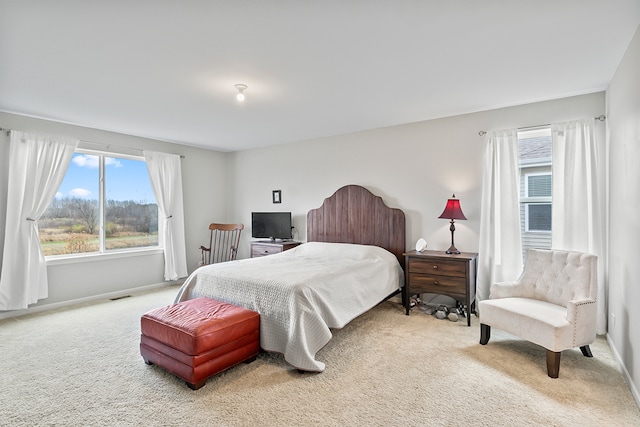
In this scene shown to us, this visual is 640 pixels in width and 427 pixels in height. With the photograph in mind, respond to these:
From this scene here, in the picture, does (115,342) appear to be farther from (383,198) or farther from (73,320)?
(383,198)

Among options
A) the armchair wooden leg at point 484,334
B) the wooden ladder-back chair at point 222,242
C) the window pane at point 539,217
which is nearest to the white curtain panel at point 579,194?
the window pane at point 539,217

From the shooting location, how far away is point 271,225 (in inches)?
223

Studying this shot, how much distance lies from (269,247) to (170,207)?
5.97ft

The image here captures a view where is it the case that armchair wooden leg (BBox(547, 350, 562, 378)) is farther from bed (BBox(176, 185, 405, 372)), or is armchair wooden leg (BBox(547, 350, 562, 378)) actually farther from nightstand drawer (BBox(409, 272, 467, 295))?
bed (BBox(176, 185, 405, 372))

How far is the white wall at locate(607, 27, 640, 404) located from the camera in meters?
2.22

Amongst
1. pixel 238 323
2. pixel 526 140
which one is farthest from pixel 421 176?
pixel 238 323

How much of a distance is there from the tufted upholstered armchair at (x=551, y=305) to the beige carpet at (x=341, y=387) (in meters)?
0.23

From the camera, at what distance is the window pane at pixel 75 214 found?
433 centimetres

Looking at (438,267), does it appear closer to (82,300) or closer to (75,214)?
(82,300)

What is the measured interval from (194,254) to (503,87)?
5357mm

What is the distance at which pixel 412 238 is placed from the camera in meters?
4.43

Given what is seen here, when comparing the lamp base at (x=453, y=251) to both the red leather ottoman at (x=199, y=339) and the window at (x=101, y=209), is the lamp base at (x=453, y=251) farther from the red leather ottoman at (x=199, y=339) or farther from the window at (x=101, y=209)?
the window at (x=101, y=209)

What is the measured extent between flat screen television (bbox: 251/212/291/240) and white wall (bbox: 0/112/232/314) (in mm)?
1060

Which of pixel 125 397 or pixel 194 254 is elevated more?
pixel 194 254
